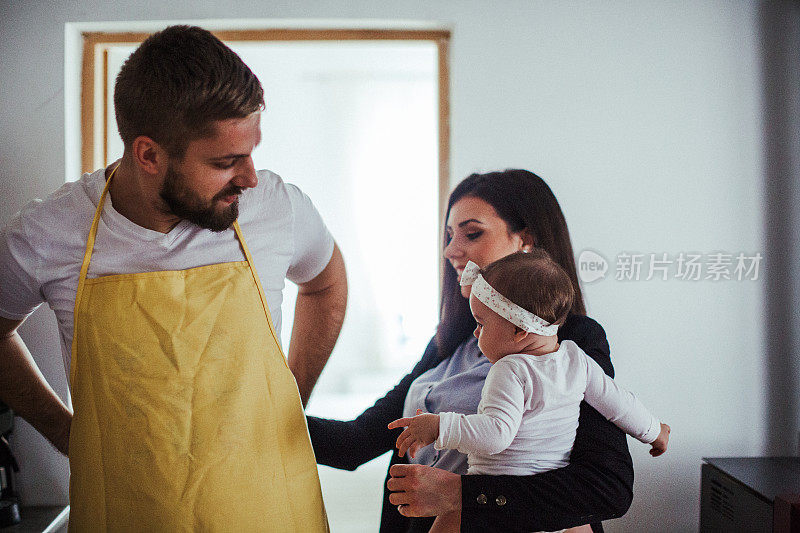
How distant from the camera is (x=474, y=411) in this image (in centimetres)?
121

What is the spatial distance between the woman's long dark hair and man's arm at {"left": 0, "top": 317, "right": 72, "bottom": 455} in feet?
3.06

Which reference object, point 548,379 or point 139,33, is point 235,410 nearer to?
point 548,379

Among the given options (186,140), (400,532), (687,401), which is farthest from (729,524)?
(186,140)

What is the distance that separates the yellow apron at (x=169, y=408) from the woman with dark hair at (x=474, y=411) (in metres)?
0.28

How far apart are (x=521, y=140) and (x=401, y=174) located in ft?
1.86

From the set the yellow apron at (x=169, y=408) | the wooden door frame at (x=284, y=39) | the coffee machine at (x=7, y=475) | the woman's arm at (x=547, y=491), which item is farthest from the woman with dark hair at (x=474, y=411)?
the coffee machine at (x=7, y=475)

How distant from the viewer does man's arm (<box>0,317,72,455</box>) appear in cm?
127

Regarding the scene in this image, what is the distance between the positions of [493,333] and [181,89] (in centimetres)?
75

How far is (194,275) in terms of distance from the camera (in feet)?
3.62

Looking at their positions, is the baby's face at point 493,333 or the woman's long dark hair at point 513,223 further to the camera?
the woman's long dark hair at point 513,223

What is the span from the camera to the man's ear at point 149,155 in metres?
1.02

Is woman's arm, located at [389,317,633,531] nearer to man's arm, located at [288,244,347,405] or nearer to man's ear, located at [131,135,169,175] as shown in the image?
man's arm, located at [288,244,347,405]

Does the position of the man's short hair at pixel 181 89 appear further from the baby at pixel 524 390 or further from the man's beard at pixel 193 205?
the baby at pixel 524 390
